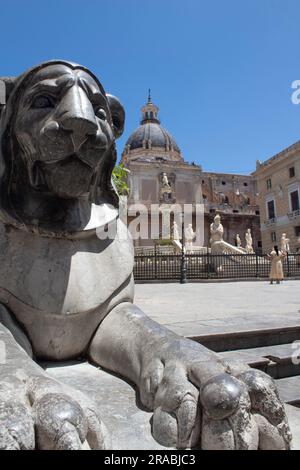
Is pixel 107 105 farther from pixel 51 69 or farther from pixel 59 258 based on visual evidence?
pixel 59 258

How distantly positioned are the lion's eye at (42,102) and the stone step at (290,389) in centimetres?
195

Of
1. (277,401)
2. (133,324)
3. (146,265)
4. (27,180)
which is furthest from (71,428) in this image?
(146,265)

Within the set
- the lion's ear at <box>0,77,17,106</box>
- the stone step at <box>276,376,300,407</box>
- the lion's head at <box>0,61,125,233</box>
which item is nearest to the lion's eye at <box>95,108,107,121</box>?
the lion's head at <box>0,61,125,233</box>

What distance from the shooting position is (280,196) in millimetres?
37969

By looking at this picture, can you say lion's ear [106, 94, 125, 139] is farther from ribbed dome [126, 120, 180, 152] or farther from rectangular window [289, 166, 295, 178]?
ribbed dome [126, 120, 180, 152]

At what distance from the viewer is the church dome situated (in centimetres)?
6328

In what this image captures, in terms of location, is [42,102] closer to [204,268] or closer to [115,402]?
[115,402]

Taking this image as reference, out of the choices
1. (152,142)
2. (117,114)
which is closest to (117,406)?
(117,114)

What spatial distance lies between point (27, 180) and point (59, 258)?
42cm

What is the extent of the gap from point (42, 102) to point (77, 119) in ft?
0.90

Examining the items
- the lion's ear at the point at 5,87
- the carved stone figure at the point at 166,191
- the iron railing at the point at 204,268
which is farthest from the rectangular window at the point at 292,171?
the lion's ear at the point at 5,87

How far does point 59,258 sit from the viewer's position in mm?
1974

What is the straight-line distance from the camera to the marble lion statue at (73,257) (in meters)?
1.45
